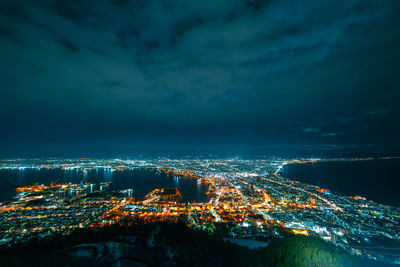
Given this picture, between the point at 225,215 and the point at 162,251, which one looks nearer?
the point at 162,251

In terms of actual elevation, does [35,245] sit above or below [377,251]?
above

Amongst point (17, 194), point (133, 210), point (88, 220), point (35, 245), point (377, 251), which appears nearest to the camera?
point (35, 245)

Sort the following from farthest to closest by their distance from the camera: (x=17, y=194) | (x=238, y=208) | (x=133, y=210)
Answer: (x=17, y=194) → (x=238, y=208) → (x=133, y=210)

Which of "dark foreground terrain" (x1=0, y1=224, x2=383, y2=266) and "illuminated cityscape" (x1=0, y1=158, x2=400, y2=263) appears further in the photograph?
"illuminated cityscape" (x1=0, y1=158, x2=400, y2=263)

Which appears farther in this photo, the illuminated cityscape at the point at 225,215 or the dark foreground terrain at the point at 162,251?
the illuminated cityscape at the point at 225,215

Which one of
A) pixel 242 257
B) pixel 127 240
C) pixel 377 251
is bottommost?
pixel 377 251

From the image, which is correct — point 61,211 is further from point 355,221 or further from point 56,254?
point 355,221

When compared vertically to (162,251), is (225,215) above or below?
below

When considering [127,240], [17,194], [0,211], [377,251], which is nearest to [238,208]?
[377,251]
